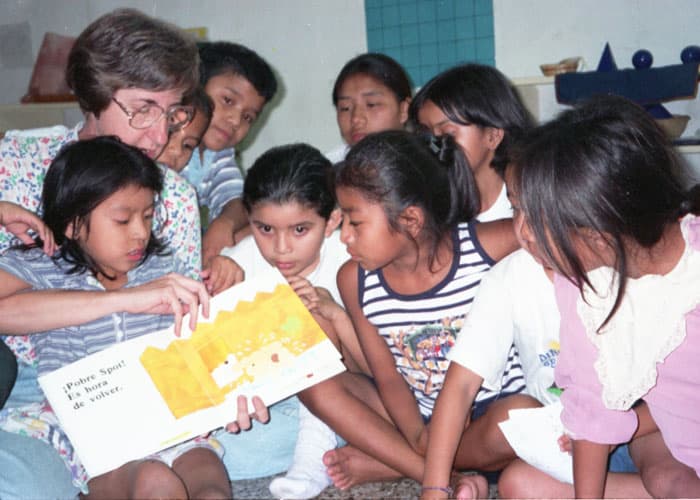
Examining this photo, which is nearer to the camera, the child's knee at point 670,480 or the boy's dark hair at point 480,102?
the child's knee at point 670,480

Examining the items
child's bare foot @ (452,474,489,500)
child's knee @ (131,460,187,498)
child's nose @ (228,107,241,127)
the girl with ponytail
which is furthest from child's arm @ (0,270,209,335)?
child's nose @ (228,107,241,127)

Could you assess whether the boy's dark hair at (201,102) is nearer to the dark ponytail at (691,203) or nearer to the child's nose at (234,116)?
the child's nose at (234,116)

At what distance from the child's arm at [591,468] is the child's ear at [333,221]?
746 mm

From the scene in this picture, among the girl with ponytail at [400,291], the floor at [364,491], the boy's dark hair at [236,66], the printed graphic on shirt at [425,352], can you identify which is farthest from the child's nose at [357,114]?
the floor at [364,491]

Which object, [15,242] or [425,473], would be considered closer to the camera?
[425,473]

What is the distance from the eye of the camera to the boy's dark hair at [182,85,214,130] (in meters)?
1.49

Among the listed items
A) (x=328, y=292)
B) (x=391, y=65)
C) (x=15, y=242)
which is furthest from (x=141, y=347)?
(x=391, y=65)

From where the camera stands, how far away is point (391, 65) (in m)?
2.07

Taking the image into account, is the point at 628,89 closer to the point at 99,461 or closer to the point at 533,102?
the point at 533,102

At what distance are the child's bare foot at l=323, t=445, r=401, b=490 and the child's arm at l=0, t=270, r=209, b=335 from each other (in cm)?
42

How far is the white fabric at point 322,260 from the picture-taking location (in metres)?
1.59

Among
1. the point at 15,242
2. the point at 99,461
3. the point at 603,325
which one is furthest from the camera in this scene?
the point at 15,242

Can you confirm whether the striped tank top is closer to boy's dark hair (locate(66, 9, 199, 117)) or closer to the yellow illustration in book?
the yellow illustration in book

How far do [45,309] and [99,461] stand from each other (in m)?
0.28
